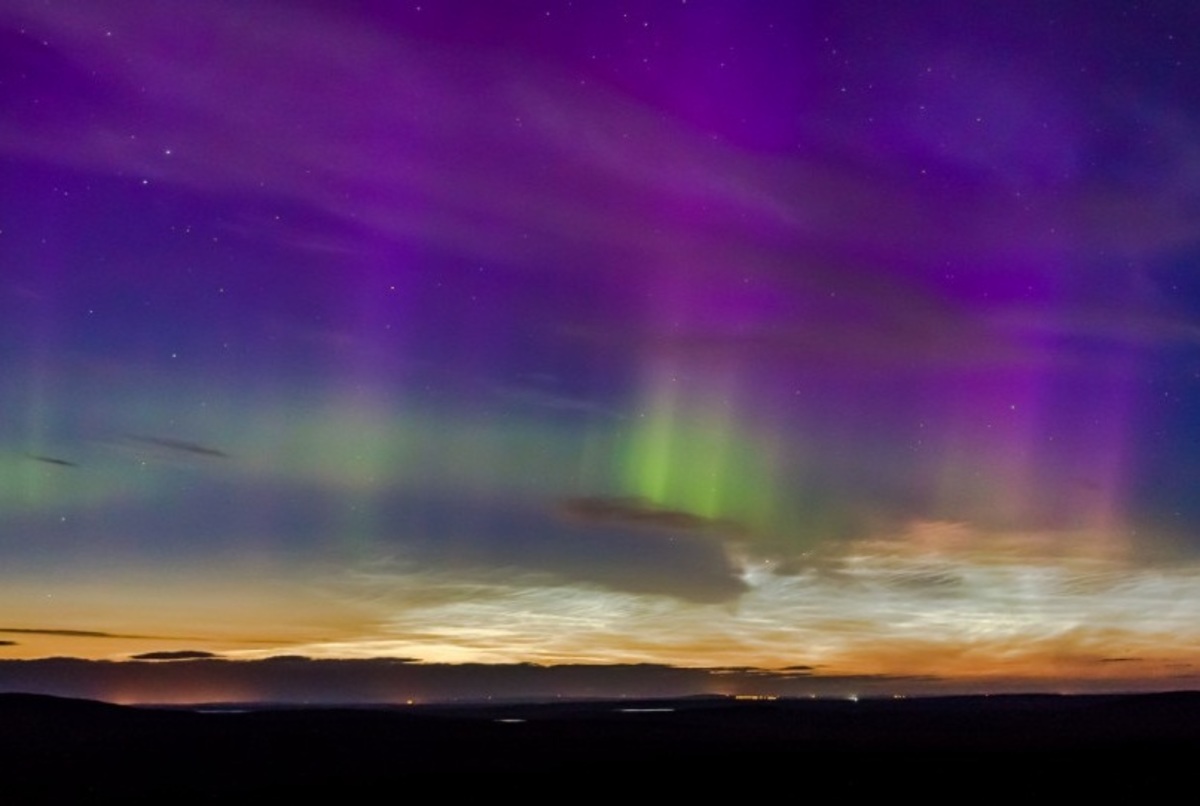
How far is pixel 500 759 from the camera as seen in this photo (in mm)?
40438

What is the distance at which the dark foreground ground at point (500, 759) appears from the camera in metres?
28.8

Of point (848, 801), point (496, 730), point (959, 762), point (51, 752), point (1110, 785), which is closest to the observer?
point (848, 801)

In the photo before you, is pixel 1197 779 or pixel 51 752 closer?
pixel 1197 779

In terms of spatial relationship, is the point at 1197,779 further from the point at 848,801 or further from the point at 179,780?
the point at 179,780

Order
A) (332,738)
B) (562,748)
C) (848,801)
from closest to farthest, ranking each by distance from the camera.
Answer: (848,801) < (562,748) < (332,738)

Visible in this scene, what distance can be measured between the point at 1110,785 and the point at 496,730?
38.2 m

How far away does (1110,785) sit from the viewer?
1101 inches

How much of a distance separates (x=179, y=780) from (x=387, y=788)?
6.89 meters

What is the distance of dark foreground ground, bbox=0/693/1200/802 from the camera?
28781mm

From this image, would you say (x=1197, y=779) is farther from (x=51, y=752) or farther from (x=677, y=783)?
(x=51, y=752)

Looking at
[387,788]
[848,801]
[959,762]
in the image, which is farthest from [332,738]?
[848,801]

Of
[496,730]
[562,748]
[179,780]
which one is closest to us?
[179,780]

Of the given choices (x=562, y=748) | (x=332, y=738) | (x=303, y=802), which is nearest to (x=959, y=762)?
(x=562, y=748)

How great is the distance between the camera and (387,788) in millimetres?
28844
